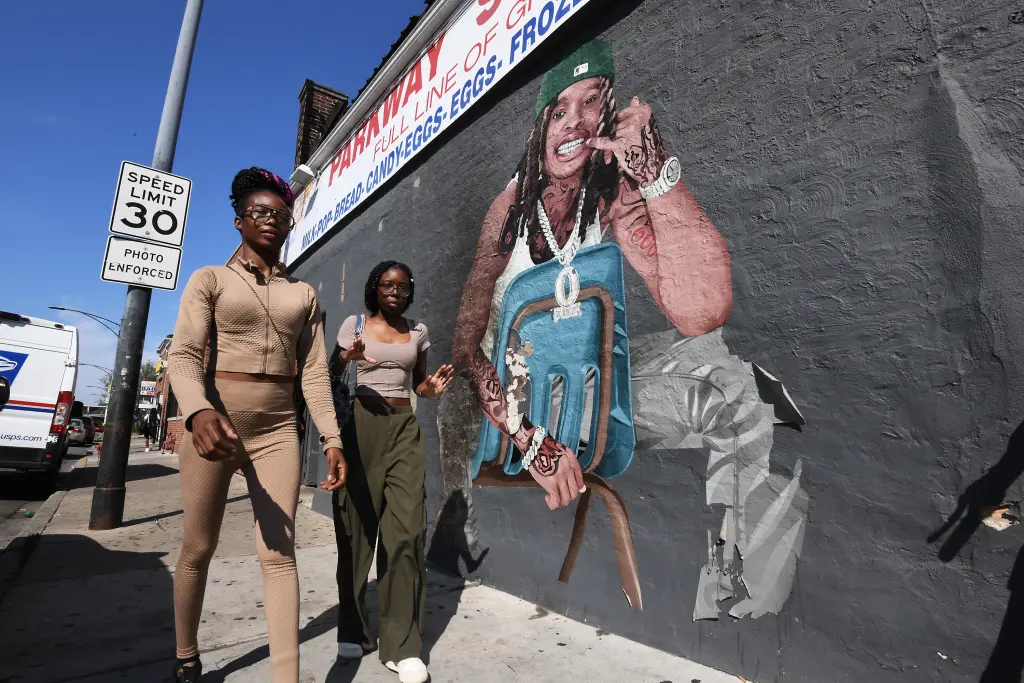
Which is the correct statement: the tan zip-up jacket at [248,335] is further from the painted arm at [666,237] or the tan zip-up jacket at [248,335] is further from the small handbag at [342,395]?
the painted arm at [666,237]

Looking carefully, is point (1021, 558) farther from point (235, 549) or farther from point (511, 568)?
point (235, 549)

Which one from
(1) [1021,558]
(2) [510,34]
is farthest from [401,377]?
(2) [510,34]

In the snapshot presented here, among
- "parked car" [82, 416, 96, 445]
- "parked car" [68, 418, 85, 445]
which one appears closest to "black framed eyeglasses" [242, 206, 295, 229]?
"parked car" [68, 418, 85, 445]

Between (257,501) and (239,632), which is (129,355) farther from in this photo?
(257,501)

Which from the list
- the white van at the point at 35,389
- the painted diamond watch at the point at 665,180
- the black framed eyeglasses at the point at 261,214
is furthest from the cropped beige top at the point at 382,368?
the white van at the point at 35,389

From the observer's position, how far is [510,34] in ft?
13.6

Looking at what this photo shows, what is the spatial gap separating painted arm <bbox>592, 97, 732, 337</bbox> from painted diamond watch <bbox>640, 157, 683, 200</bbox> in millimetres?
24

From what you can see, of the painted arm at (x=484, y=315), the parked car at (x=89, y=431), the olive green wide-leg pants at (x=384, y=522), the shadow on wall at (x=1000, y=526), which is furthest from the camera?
the parked car at (x=89, y=431)

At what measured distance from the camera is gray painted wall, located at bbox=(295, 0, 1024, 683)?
1790 mm

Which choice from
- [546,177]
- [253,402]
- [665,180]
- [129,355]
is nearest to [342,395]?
[253,402]

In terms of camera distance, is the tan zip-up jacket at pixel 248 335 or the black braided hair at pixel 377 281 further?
the black braided hair at pixel 377 281

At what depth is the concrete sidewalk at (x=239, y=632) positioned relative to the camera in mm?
2439

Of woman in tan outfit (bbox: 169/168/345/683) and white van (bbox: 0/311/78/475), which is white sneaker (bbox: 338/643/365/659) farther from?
white van (bbox: 0/311/78/475)

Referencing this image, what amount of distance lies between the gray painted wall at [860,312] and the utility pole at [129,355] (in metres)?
4.63
